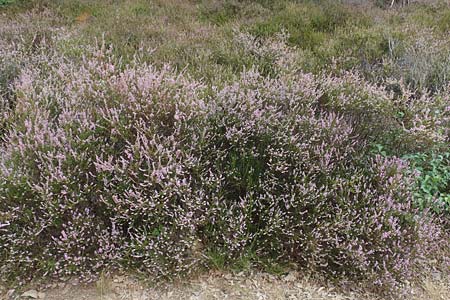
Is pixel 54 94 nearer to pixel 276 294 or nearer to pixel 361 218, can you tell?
pixel 276 294

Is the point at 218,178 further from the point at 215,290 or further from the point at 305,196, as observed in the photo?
the point at 215,290

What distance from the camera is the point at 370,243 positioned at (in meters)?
2.92

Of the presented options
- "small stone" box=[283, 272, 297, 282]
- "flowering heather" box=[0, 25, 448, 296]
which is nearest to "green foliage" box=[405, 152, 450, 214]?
"flowering heather" box=[0, 25, 448, 296]

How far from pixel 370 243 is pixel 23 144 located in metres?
2.64

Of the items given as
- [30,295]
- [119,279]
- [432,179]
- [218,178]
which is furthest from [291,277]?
[30,295]

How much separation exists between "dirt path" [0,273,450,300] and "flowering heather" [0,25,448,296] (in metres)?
0.11

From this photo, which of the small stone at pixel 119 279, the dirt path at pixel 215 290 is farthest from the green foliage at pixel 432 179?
the small stone at pixel 119 279

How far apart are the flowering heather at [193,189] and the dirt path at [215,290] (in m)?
0.11

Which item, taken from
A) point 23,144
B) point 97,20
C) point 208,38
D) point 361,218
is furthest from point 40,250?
point 97,20

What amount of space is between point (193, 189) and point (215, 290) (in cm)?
77

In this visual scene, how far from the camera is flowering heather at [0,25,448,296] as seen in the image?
2830 millimetres

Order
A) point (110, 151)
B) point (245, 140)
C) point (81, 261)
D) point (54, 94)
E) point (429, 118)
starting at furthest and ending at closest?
point (54, 94) → point (429, 118) → point (245, 140) → point (110, 151) → point (81, 261)

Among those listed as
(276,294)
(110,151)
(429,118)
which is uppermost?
(429,118)

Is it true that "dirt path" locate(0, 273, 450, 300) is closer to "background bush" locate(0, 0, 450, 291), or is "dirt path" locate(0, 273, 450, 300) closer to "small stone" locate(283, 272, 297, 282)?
"small stone" locate(283, 272, 297, 282)
